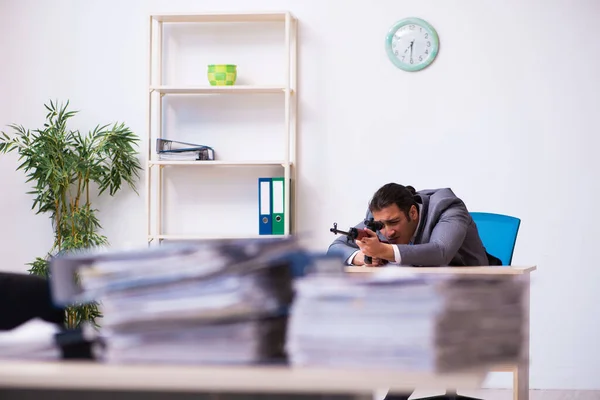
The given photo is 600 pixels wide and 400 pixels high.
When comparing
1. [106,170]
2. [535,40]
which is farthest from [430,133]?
[106,170]

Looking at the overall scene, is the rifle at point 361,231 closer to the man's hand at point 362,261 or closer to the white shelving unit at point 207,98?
the man's hand at point 362,261

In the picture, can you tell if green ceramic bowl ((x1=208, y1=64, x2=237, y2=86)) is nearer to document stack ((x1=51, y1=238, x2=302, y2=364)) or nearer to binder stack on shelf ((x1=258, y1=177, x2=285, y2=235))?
binder stack on shelf ((x1=258, y1=177, x2=285, y2=235))

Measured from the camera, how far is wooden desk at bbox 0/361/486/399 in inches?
25.1

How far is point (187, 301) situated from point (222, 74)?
148 inches

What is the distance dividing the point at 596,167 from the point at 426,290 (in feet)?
13.3

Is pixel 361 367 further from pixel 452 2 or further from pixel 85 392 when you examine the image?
pixel 452 2

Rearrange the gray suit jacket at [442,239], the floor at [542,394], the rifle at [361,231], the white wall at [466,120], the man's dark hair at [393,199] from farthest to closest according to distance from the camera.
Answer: the white wall at [466,120]
the floor at [542,394]
the man's dark hair at [393,199]
the gray suit jacket at [442,239]
the rifle at [361,231]

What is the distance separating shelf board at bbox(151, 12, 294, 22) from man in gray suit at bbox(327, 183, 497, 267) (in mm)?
1616

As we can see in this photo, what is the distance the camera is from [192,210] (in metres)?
4.61

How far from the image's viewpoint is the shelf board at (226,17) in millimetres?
4375

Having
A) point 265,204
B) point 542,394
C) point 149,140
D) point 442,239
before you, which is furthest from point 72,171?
point 542,394

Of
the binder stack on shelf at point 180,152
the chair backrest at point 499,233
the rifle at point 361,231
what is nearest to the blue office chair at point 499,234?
the chair backrest at point 499,233

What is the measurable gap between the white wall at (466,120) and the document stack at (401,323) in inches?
146

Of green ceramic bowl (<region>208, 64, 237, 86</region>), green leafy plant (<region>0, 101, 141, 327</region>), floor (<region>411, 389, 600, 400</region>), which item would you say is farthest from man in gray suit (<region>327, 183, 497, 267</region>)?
green leafy plant (<region>0, 101, 141, 327</region>)
